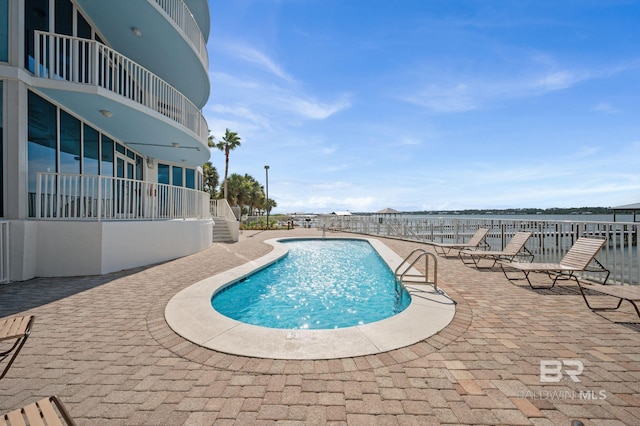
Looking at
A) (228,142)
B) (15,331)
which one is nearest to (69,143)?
(15,331)

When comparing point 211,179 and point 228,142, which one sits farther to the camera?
point 211,179

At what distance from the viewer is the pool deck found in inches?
78.8

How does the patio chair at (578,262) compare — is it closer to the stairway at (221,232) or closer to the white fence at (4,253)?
the white fence at (4,253)

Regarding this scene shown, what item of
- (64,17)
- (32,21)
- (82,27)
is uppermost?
(82,27)

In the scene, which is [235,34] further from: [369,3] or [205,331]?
[205,331]

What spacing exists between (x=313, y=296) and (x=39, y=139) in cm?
807

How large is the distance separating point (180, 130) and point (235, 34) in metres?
4.30

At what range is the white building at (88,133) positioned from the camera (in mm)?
6051

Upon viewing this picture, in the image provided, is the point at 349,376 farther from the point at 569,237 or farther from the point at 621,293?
the point at 569,237

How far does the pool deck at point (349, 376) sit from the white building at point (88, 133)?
3.00m

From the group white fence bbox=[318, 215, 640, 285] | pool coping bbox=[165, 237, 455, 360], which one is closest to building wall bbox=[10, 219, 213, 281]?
pool coping bbox=[165, 237, 455, 360]

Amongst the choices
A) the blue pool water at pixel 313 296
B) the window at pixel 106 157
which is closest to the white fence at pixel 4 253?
the window at pixel 106 157

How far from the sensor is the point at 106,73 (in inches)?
298

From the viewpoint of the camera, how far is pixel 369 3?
8.98m
